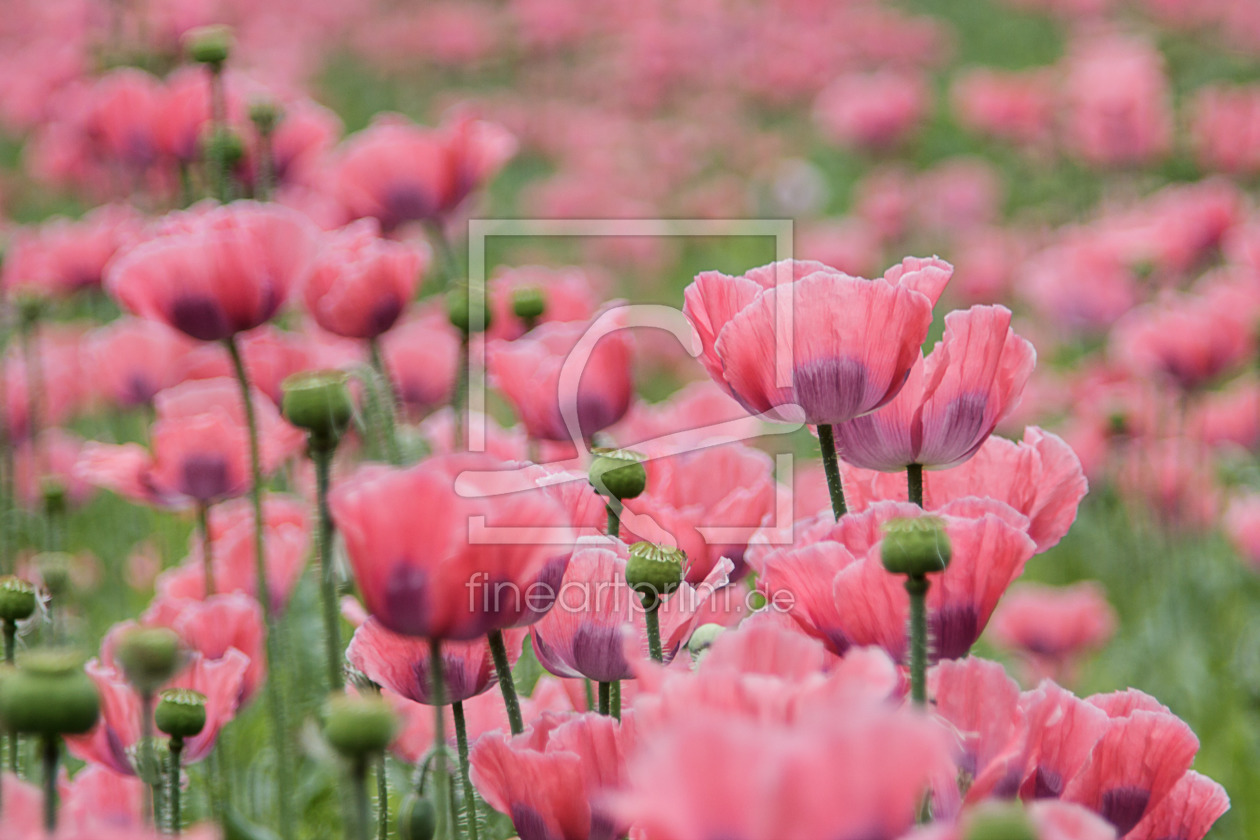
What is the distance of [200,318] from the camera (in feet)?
5.16

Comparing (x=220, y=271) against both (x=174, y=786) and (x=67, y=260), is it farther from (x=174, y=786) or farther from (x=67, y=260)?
(x=67, y=260)

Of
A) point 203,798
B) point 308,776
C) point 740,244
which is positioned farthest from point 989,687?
point 740,244

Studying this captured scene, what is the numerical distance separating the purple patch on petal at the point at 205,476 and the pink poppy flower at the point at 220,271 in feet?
1.19

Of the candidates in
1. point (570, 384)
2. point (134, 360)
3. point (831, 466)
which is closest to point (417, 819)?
point (831, 466)

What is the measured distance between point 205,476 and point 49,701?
1.21 meters

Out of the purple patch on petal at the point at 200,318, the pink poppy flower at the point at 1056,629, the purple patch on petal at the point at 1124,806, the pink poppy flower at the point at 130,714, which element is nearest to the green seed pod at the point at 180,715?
the pink poppy flower at the point at 130,714

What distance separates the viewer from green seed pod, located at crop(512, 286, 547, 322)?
187 centimetres

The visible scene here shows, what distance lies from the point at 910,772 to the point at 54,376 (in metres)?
3.23

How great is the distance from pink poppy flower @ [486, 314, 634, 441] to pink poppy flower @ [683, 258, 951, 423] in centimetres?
54

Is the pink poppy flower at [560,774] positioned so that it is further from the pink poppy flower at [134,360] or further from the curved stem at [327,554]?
the pink poppy flower at [134,360]

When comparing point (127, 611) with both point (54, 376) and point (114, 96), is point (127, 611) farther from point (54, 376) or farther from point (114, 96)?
point (114, 96)

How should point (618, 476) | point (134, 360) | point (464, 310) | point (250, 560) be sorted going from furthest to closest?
point (134, 360), point (250, 560), point (464, 310), point (618, 476)

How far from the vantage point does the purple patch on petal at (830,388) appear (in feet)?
3.55

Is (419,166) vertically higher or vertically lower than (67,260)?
higher
